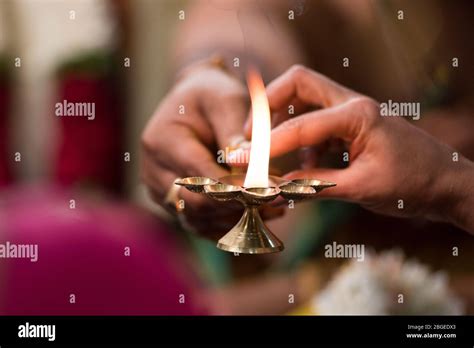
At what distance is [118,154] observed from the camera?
1809 millimetres

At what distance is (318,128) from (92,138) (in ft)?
2.41

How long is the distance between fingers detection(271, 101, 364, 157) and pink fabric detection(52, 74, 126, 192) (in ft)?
1.74

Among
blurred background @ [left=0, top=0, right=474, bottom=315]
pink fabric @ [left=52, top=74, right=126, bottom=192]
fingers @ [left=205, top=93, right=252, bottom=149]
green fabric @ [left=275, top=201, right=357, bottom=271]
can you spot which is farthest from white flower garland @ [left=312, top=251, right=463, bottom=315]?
pink fabric @ [left=52, top=74, right=126, bottom=192]

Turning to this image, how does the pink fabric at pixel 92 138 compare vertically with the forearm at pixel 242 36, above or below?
below

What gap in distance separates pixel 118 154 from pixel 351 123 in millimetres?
752

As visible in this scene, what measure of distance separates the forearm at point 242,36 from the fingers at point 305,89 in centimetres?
4

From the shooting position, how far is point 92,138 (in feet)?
5.92

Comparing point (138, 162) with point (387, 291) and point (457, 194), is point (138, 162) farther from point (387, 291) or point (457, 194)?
point (457, 194)

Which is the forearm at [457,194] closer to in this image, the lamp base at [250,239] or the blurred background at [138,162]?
the blurred background at [138,162]

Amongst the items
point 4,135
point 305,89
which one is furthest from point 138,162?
point 305,89

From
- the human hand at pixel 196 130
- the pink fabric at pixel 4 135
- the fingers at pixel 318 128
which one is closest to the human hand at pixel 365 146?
the fingers at pixel 318 128

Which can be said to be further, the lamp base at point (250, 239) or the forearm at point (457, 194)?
the forearm at point (457, 194)

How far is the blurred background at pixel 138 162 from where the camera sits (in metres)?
1.76

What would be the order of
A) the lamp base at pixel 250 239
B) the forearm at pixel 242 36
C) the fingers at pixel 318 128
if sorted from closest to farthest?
the lamp base at pixel 250 239
the fingers at pixel 318 128
the forearm at pixel 242 36
